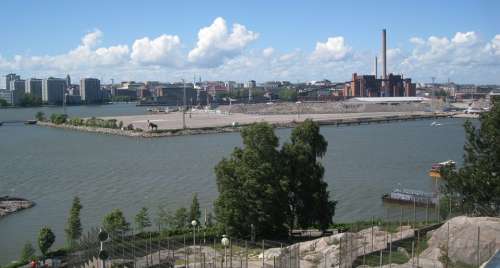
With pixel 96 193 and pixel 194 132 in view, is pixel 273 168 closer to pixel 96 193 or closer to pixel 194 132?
pixel 96 193

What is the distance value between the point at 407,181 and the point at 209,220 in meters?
5.05

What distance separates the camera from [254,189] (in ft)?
18.2

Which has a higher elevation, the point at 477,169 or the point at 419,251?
the point at 477,169

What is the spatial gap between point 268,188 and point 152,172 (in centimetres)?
703

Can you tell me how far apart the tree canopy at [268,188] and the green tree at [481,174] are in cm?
127

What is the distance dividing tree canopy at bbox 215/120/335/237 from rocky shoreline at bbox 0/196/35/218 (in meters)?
4.22

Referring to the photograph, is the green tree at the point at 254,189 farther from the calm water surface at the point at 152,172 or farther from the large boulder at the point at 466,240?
the calm water surface at the point at 152,172

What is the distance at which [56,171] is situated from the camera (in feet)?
41.8

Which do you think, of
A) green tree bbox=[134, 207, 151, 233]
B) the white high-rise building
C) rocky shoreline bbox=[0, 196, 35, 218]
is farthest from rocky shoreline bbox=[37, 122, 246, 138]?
the white high-rise building

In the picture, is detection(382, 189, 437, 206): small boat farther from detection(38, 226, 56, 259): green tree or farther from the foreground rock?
detection(38, 226, 56, 259): green tree

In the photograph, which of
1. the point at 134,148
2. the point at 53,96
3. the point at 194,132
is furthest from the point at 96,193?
the point at 53,96

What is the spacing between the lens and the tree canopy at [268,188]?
5.57 meters

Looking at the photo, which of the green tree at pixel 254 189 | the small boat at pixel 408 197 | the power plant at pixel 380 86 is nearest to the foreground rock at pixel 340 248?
the green tree at pixel 254 189

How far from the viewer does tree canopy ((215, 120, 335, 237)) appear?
5574mm
